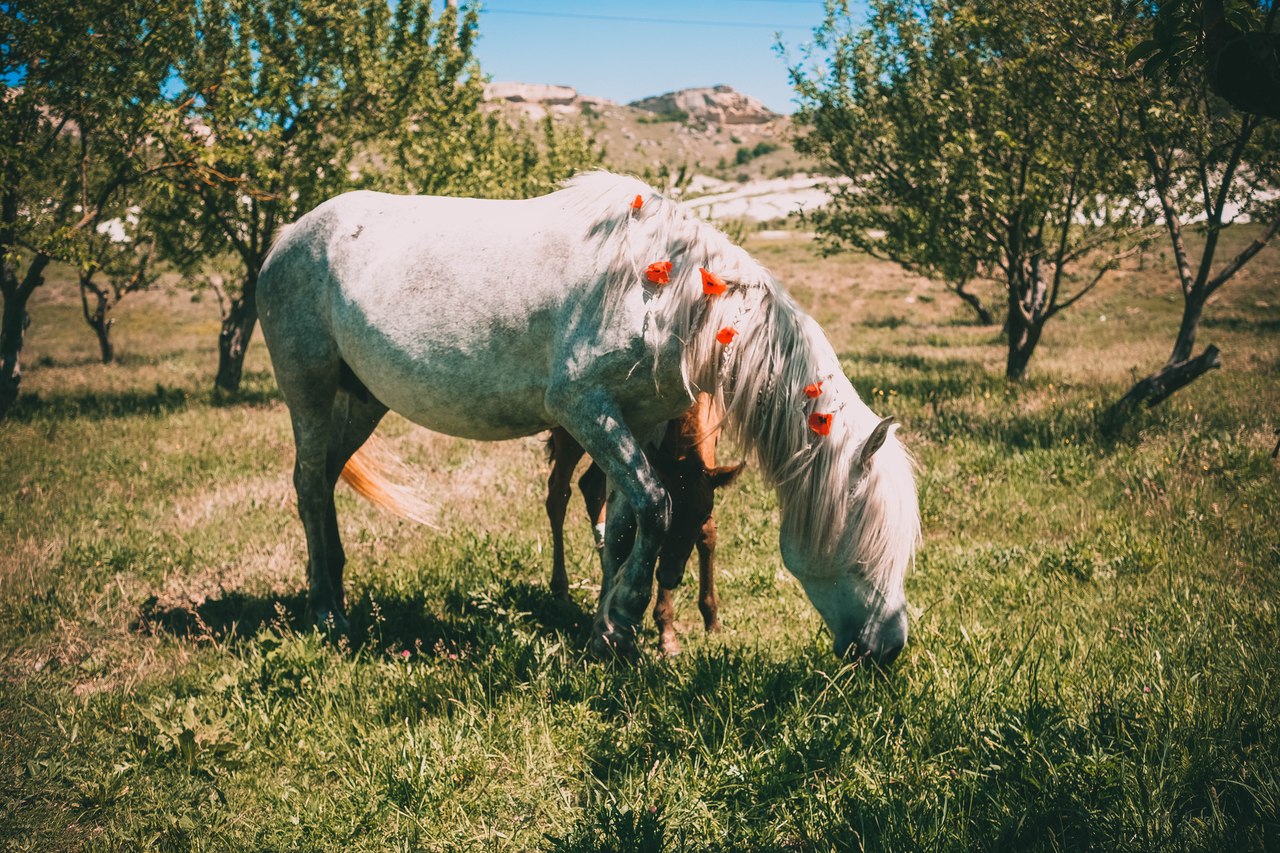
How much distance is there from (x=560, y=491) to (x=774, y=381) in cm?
218

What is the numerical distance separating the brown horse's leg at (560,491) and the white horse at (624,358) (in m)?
0.93

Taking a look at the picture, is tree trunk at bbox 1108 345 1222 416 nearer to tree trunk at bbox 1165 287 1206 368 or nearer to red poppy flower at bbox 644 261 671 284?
tree trunk at bbox 1165 287 1206 368

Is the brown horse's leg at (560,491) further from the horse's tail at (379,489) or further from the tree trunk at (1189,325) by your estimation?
the tree trunk at (1189,325)

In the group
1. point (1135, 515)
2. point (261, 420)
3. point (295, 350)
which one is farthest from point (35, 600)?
point (1135, 515)

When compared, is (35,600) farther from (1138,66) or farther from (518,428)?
(1138,66)

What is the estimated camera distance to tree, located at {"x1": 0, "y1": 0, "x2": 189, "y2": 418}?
966 centimetres

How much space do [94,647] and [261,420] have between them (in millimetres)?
6758

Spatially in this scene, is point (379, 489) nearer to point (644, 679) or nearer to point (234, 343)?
point (644, 679)

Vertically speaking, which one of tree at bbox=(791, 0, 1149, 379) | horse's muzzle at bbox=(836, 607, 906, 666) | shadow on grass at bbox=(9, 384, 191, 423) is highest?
tree at bbox=(791, 0, 1149, 379)

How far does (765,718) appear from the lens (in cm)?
317

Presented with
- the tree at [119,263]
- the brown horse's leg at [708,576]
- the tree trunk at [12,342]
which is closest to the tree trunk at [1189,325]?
the brown horse's leg at [708,576]

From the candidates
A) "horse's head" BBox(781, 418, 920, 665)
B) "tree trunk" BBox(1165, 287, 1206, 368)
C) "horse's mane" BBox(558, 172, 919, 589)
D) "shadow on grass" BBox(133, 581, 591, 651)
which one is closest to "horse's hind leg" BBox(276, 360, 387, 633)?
"shadow on grass" BBox(133, 581, 591, 651)

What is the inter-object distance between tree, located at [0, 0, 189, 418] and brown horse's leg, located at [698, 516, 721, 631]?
33.1ft

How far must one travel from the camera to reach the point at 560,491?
5164 mm
